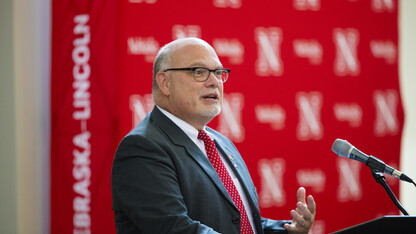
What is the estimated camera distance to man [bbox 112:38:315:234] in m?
1.29

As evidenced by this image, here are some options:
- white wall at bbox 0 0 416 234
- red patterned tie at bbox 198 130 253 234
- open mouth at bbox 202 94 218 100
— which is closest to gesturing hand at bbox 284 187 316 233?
red patterned tie at bbox 198 130 253 234

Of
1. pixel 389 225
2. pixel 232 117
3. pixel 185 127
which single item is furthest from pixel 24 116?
pixel 389 225

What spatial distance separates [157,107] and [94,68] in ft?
4.00

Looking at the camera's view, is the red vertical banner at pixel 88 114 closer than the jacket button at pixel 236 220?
No

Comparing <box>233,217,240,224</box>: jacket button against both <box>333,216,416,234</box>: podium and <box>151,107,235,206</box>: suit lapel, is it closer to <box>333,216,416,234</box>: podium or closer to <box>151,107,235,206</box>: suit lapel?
<box>151,107,235,206</box>: suit lapel

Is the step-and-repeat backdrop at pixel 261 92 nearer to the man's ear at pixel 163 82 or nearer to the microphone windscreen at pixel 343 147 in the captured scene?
the man's ear at pixel 163 82

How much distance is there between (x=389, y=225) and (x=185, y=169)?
69cm

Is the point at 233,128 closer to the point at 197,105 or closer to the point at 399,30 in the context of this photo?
the point at 197,105

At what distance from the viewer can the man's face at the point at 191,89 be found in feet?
5.35

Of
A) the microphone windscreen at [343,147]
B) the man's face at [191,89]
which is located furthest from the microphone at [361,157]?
the man's face at [191,89]

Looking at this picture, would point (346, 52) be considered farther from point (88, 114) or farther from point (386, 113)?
point (88, 114)

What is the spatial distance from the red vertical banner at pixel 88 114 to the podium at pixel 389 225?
1.96 meters

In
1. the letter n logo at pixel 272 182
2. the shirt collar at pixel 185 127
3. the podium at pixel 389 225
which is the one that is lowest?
the letter n logo at pixel 272 182

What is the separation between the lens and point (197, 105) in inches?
64.1
